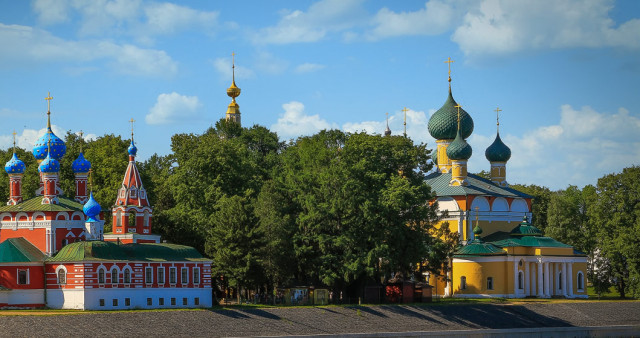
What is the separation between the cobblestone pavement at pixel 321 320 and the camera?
51.7 metres

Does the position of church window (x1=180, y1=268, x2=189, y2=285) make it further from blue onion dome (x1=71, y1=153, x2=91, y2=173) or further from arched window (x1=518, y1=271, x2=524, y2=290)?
arched window (x1=518, y1=271, x2=524, y2=290)

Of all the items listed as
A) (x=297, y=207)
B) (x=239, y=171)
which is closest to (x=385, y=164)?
(x=297, y=207)

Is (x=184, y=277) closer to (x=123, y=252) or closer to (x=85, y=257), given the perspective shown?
(x=123, y=252)

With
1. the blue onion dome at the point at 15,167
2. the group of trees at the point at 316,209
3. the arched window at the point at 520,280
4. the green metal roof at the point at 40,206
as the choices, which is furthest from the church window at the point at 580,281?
the blue onion dome at the point at 15,167

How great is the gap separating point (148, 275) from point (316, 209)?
11.2m

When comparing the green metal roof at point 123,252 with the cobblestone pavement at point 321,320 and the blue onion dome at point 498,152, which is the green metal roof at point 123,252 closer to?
the cobblestone pavement at point 321,320

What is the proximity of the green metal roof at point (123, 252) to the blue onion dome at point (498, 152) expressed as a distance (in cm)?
3072

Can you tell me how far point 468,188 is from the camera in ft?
257

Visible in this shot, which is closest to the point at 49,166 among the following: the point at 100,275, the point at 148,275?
the point at 100,275

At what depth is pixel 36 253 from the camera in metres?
58.0

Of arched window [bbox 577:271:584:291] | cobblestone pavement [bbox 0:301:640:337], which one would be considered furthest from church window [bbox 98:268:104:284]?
arched window [bbox 577:271:584:291]

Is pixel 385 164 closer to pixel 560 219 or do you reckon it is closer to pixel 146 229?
pixel 146 229

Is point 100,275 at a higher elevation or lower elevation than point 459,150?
lower

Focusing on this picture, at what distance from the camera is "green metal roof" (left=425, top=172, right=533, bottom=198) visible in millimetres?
77812
